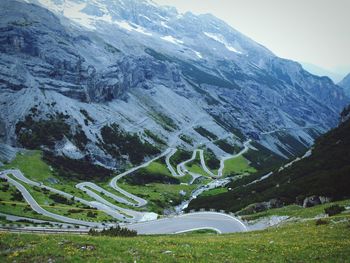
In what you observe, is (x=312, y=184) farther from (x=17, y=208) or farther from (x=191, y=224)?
(x=17, y=208)

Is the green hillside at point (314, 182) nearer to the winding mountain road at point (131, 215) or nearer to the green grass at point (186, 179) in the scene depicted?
the winding mountain road at point (131, 215)

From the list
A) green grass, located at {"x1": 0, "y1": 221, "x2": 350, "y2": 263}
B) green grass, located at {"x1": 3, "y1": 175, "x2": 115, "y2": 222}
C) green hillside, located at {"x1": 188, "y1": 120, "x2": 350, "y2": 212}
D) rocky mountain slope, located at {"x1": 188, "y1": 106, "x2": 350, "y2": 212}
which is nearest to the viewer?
green grass, located at {"x1": 0, "y1": 221, "x2": 350, "y2": 263}

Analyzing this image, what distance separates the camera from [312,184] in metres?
69.7

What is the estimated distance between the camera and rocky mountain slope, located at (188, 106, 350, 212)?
2420 inches

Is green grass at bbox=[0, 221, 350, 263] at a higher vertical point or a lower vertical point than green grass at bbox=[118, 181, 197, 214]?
higher

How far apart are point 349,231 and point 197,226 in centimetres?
3947

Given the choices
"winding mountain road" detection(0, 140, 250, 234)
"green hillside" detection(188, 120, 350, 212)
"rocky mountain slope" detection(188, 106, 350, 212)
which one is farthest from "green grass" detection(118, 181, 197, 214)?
"green hillside" detection(188, 120, 350, 212)

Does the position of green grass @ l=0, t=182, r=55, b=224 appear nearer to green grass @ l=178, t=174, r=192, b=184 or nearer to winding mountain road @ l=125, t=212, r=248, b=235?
winding mountain road @ l=125, t=212, r=248, b=235

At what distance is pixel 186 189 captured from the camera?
160 metres

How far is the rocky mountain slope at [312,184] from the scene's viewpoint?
6147cm

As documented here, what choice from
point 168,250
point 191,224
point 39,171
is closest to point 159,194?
point 39,171

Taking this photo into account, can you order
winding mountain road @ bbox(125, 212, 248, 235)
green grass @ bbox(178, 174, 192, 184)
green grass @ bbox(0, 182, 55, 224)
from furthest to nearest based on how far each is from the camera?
1. green grass @ bbox(178, 174, 192, 184)
2. green grass @ bbox(0, 182, 55, 224)
3. winding mountain road @ bbox(125, 212, 248, 235)

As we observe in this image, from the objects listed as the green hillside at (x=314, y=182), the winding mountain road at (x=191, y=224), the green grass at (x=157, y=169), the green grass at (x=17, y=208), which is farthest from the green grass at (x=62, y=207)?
the green grass at (x=157, y=169)

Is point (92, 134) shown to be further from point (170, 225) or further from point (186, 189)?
point (170, 225)
